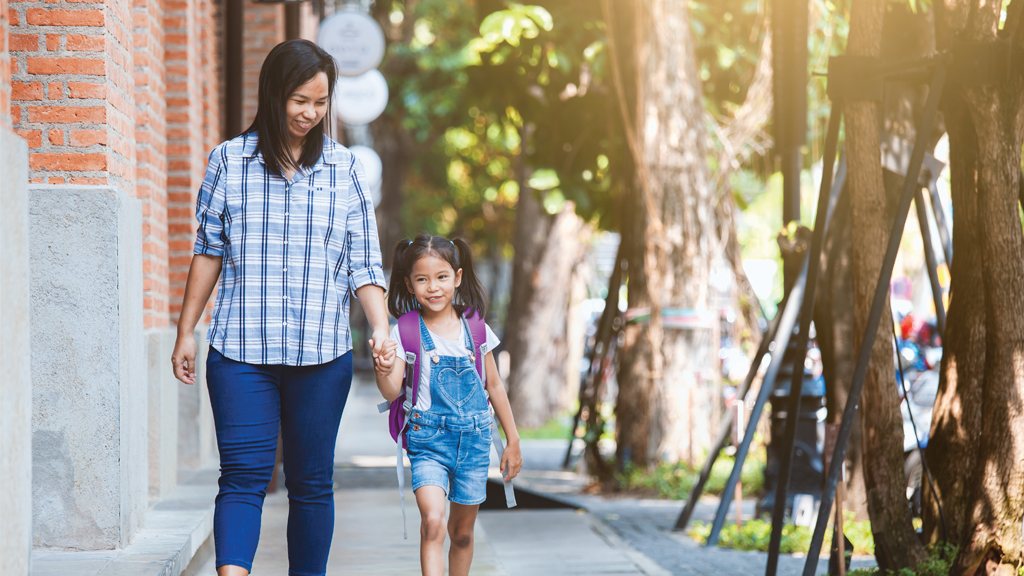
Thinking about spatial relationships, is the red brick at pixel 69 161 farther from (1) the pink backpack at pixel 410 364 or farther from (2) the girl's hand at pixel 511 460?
(2) the girl's hand at pixel 511 460

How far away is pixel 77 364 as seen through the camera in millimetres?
4031

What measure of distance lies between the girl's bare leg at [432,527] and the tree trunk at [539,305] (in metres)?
11.2

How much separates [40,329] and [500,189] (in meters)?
12.2

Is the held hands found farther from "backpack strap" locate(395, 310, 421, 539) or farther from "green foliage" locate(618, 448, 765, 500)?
"green foliage" locate(618, 448, 765, 500)

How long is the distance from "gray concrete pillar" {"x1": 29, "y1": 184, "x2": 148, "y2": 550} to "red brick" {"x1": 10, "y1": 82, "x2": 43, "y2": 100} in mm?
399

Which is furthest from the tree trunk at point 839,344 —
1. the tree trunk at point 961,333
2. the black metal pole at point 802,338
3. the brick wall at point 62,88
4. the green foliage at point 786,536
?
the brick wall at point 62,88

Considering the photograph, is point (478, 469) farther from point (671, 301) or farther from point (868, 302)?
point (671, 301)

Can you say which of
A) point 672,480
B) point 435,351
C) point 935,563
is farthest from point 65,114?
point 672,480

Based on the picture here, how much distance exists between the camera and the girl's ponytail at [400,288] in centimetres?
394

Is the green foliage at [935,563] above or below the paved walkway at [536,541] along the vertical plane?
above

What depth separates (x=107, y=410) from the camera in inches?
160

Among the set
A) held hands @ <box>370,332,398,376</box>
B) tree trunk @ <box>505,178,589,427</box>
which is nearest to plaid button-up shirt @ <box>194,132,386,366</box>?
held hands @ <box>370,332,398,376</box>

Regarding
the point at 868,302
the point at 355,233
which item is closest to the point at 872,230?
the point at 868,302

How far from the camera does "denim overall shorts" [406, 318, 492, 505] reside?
379 centimetres
